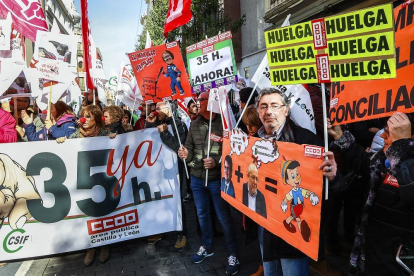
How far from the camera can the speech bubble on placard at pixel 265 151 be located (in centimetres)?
221

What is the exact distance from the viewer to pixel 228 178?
9.77 feet

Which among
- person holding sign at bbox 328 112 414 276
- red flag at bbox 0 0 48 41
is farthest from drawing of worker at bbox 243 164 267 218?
red flag at bbox 0 0 48 41

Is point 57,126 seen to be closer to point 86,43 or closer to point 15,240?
point 15,240

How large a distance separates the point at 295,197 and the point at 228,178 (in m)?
1.05

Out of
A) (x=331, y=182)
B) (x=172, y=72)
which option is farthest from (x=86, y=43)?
(x=331, y=182)

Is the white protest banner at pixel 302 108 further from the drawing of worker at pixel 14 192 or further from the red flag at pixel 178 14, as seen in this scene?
the drawing of worker at pixel 14 192

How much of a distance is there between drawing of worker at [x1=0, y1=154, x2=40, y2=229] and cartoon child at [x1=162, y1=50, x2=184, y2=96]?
84.7 inches

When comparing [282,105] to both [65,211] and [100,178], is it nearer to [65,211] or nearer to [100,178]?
[100,178]

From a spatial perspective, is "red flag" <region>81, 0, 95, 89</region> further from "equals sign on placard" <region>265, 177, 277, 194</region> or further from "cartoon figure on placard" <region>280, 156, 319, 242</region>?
"cartoon figure on placard" <region>280, 156, 319, 242</region>

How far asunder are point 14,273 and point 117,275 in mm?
1259

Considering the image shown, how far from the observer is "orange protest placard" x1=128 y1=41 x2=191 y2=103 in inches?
161

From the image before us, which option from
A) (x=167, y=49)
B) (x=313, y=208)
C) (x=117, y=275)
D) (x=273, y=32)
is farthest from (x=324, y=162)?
(x=167, y=49)

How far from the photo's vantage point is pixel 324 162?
176 centimetres

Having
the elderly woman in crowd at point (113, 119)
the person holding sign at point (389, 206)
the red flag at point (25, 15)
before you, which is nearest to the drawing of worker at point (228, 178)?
the person holding sign at point (389, 206)
